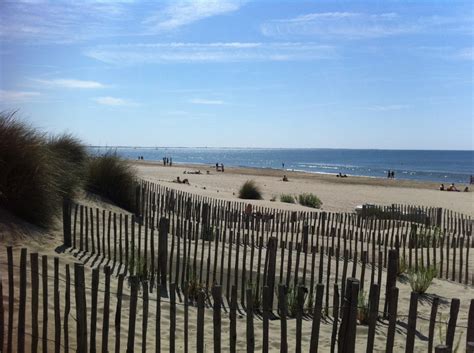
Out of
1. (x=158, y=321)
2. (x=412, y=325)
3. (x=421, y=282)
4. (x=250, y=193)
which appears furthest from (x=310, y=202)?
(x=412, y=325)

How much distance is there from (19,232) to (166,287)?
2152mm

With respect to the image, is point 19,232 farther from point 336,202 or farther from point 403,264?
point 336,202

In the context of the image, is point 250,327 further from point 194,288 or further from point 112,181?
point 112,181

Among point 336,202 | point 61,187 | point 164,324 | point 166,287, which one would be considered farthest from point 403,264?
point 336,202

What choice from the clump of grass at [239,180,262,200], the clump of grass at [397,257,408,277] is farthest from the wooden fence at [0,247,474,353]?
the clump of grass at [239,180,262,200]

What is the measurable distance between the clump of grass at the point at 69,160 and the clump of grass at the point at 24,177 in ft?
4.16

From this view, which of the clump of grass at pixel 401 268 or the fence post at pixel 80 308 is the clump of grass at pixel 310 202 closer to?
the clump of grass at pixel 401 268

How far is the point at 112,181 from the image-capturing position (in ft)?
40.4

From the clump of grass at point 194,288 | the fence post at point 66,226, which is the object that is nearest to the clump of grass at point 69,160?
the fence post at point 66,226

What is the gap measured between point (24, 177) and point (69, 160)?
4638mm

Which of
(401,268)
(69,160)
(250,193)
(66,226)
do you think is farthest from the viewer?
(250,193)

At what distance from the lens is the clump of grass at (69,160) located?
32.3 feet

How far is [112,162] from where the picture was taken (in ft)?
41.3

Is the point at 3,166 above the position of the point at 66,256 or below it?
above
